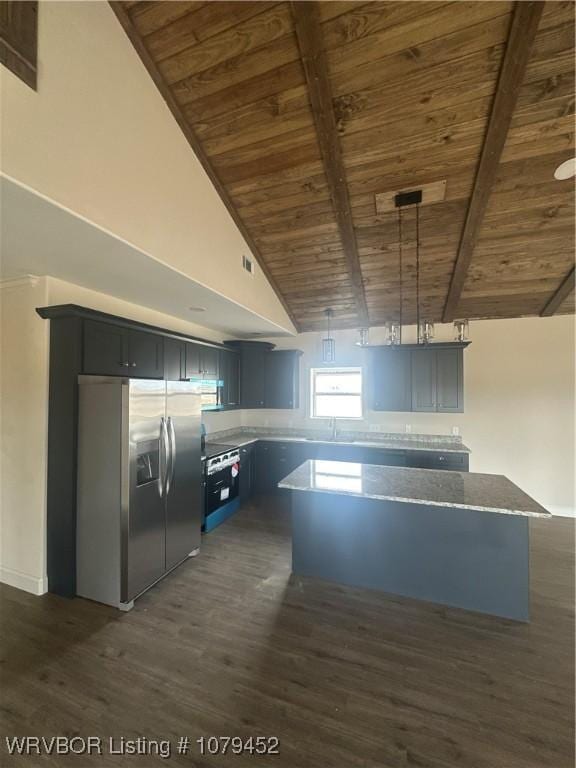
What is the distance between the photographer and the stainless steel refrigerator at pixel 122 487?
2.41 metres

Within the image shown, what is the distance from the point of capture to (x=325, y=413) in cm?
550

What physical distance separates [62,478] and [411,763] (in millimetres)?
2861

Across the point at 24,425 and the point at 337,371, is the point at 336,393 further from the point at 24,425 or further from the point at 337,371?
the point at 24,425

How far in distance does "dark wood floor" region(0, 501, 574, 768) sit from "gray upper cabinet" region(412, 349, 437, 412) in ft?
7.68

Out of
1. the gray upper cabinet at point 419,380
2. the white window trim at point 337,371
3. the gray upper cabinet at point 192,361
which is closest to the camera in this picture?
the gray upper cabinet at point 192,361

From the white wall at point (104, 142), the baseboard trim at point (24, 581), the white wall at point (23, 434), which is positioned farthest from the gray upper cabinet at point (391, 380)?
the baseboard trim at point (24, 581)

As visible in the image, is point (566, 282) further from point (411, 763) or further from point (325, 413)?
point (411, 763)

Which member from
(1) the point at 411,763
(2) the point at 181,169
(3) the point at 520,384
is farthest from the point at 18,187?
(3) the point at 520,384

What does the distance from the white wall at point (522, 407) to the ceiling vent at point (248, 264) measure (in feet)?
9.97

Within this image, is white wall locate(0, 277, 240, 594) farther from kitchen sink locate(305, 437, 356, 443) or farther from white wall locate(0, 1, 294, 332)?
kitchen sink locate(305, 437, 356, 443)

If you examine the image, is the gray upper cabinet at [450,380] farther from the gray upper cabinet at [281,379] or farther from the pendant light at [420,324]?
the gray upper cabinet at [281,379]

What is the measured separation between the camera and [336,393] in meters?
5.45

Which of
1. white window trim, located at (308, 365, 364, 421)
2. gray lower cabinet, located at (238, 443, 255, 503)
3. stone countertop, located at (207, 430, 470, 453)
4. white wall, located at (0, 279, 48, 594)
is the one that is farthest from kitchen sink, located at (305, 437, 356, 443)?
white wall, located at (0, 279, 48, 594)

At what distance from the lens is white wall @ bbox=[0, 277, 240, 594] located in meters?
2.60
